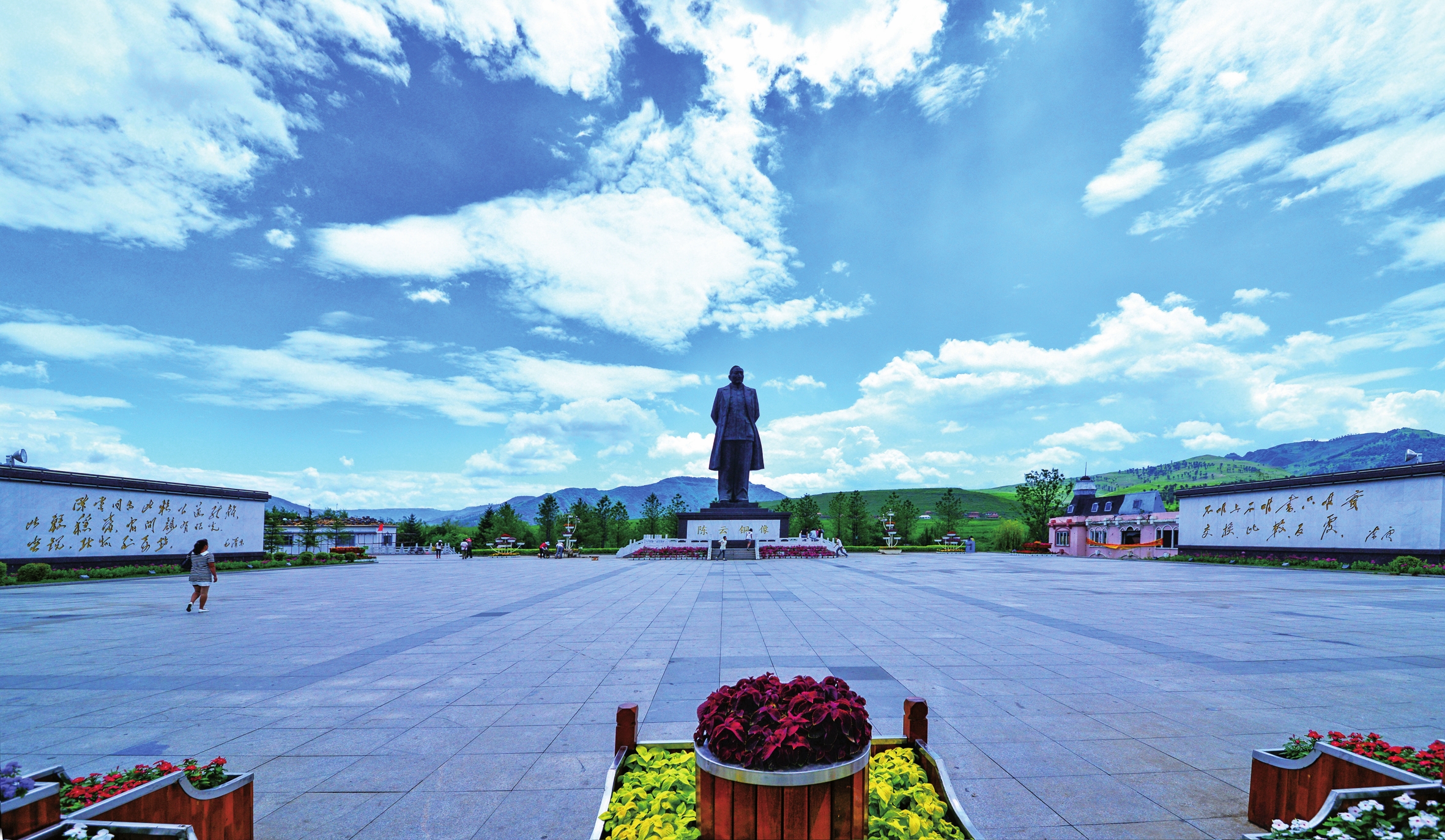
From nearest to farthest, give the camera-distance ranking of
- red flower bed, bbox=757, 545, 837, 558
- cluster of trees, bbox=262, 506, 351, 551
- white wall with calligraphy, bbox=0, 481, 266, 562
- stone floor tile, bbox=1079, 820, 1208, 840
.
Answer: stone floor tile, bbox=1079, 820, 1208, 840, white wall with calligraphy, bbox=0, 481, 266, 562, red flower bed, bbox=757, 545, 837, 558, cluster of trees, bbox=262, 506, 351, 551

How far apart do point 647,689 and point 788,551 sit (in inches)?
1197

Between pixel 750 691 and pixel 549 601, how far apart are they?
13018mm

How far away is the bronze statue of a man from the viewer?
3756 centimetres

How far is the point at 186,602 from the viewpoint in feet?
50.3

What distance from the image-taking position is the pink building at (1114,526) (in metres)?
47.2

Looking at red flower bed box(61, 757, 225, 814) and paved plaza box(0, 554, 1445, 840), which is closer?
red flower bed box(61, 757, 225, 814)

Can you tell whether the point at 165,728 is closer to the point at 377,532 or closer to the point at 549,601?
the point at 549,601

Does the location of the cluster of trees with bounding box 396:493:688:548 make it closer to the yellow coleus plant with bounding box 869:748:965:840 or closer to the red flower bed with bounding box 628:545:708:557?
the red flower bed with bounding box 628:545:708:557

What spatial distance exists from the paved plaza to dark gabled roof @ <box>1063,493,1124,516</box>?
45663mm

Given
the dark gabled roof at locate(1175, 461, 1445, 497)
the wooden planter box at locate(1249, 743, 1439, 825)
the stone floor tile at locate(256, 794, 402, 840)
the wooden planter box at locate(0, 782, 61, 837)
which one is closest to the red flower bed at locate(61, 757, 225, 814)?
the wooden planter box at locate(0, 782, 61, 837)

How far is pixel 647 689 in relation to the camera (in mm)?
6871

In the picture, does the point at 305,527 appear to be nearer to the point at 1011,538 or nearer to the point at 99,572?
the point at 99,572

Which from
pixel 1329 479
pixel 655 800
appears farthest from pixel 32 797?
pixel 1329 479

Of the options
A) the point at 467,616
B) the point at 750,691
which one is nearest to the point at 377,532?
the point at 467,616
